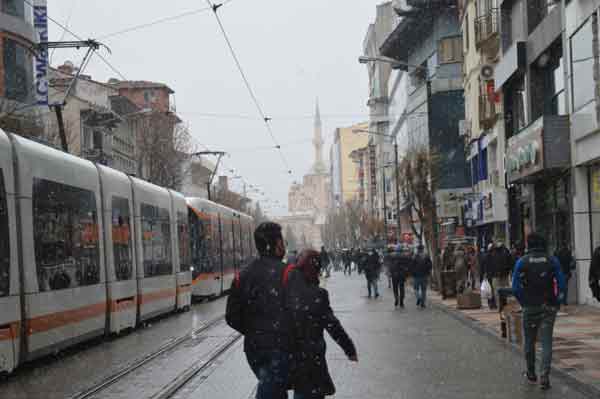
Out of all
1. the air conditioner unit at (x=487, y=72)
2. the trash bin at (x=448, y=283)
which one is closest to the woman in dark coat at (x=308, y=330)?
the trash bin at (x=448, y=283)

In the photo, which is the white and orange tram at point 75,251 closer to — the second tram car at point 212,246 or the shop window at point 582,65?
the second tram car at point 212,246

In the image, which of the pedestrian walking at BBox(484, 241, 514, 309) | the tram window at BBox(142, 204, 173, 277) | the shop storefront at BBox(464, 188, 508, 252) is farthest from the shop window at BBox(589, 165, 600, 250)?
the tram window at BBox(142, 204, 173, 277)

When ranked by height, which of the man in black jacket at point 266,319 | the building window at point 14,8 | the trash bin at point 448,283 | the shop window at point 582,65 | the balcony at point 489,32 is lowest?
the trash bin at point 448,283

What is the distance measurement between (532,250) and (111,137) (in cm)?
6641

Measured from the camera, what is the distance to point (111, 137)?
249ft

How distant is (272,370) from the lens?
667 cm

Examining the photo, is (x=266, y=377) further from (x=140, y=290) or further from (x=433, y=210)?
(x=433, y=210)

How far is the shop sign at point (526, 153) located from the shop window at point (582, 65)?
5.03 ft

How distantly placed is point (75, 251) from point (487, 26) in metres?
25.0

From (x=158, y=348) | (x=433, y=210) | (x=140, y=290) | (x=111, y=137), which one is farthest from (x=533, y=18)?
(x=111, y=137)


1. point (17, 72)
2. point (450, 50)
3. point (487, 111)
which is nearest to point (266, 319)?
point (487, 111)

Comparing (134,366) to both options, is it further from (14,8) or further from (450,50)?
(450,50)

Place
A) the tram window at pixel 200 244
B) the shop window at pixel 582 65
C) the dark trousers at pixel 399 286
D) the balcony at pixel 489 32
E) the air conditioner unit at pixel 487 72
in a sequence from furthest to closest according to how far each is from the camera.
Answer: the air conditioner unit at pixel 487 72
the balcony at pixel 489 32
the tram window at pixel 200 244
the dark trousers at pixel 399 286
the shop window at pixel 582 65

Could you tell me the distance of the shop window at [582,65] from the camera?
24.1 m
